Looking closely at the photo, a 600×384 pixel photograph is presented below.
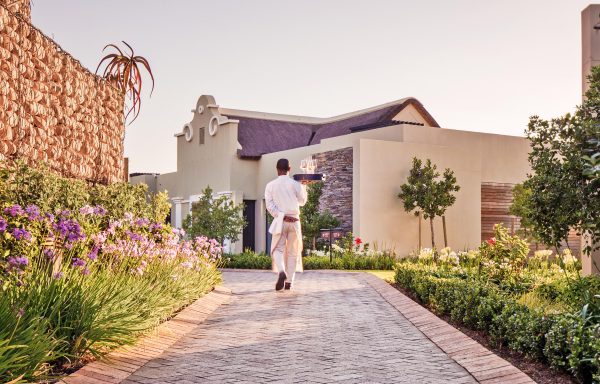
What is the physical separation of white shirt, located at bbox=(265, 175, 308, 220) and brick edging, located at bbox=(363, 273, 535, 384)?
2.60m

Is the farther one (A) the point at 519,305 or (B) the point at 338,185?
(B) the point at 338,185

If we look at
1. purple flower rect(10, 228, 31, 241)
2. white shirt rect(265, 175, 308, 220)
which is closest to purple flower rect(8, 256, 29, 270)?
purple flower rect(10, 228, 31, 241)

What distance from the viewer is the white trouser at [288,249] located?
11.3 meters

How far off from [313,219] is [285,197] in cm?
1052

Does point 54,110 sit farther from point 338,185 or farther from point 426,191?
point 426,191

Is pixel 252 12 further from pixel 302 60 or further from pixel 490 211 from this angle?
pixel 490 211

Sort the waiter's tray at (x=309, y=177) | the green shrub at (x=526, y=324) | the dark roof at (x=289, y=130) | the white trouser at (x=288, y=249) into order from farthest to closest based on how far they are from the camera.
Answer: the dark roof at (x=289, y=130) → the waiter's tray at (x=309, y=177) → the white trouser at (x=288, y=249) → the green shrub at (x=526, y=324)

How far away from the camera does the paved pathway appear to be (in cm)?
539

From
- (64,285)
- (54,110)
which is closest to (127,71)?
(54,110)

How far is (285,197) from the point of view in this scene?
37.6 feet

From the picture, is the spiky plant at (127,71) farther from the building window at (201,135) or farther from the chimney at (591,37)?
the building window at (201,135)

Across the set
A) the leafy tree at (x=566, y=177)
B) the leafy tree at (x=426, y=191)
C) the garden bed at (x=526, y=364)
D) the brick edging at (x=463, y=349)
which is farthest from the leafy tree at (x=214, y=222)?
the leafy tree at (x=566, y=177)

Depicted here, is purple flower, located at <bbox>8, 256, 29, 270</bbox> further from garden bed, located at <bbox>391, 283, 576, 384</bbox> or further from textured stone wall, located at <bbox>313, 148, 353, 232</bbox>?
textured stone wall, located at <bbox>313, 148, 353, 232</bbox>

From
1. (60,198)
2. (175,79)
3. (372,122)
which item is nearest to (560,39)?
(175,79)
